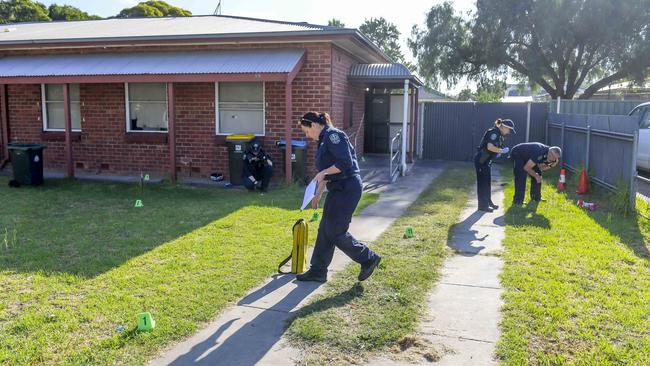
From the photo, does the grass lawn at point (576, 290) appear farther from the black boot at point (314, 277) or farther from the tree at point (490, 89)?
the tree at point (490, 89)

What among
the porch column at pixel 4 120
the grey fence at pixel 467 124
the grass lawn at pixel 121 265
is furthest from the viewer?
the grey fence at pixel 467 124

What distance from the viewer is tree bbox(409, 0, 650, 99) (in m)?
24.1

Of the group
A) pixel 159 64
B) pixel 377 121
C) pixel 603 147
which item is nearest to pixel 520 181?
pixel 603 147

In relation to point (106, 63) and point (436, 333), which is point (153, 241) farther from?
point (106, 63)

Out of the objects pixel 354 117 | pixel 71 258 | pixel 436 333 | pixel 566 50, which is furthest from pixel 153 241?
pixel 566 50

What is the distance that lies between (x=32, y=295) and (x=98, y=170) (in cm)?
921

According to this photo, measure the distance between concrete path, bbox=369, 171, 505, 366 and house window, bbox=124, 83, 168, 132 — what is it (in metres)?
8.14

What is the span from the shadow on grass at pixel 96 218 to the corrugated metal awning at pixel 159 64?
236 centimetres

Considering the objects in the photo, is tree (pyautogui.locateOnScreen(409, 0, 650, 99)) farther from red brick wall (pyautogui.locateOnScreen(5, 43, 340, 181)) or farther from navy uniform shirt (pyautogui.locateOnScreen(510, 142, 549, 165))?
navy uniform shirt (pyautogui.locateOnScreen(510, 142, 549, 165))

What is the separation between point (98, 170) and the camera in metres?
13.7

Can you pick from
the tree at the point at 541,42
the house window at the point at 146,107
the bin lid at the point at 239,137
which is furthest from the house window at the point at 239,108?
the tree at the point at 541,42

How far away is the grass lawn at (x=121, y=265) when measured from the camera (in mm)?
4172

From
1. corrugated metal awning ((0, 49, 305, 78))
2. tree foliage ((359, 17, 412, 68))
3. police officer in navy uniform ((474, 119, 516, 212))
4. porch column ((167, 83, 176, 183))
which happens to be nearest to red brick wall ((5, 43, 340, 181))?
corrugated metal awning ((0, 49, 305, 78))

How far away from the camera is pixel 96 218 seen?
8.53 metres
